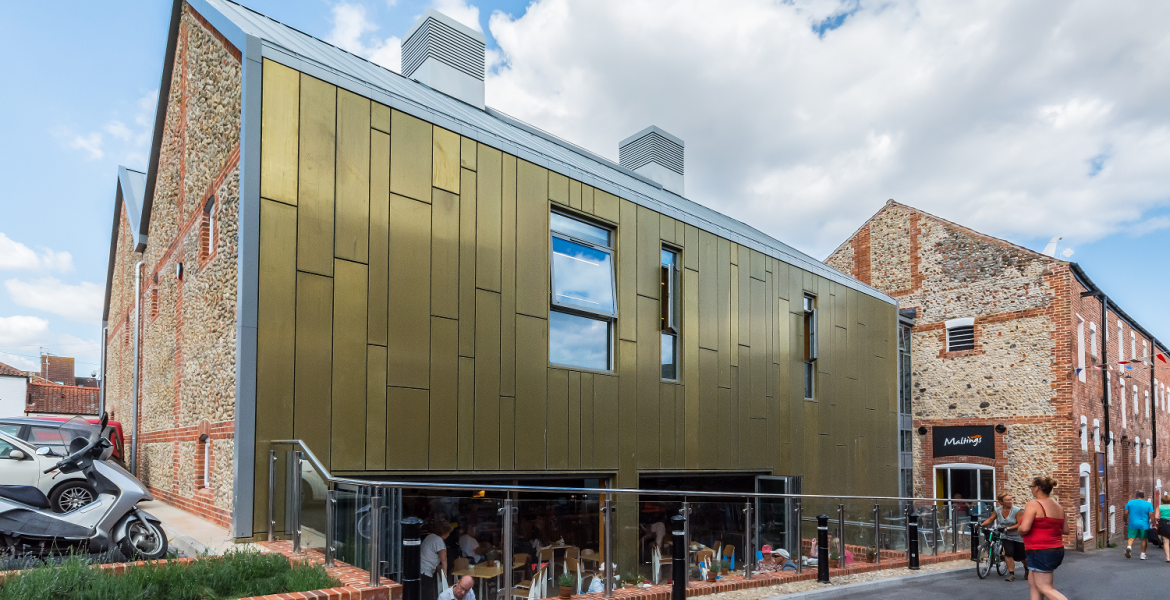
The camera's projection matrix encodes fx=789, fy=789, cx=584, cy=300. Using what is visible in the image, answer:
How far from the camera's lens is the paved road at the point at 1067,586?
10.1 meters

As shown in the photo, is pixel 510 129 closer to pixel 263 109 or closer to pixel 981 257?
pixel 263 109

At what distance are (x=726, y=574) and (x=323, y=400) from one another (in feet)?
17.6

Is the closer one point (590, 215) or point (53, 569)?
point (53, 569)

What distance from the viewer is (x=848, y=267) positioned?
25.9 metres

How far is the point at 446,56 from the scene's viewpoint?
1545 cm

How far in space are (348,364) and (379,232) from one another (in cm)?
167

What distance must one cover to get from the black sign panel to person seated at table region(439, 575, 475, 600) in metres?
19.3

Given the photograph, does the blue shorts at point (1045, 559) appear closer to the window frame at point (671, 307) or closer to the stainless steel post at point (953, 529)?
the window frame at point (671, 307)

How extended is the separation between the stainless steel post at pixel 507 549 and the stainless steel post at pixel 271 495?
257 cm

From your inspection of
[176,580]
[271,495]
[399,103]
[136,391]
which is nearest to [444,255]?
[399,103]

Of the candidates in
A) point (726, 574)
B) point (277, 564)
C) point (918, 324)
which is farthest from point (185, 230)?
point (918, 324)

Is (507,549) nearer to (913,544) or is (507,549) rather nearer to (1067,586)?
(913,544)

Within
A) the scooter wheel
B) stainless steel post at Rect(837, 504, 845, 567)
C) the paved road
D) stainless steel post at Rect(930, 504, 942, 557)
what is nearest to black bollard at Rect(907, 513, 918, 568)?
the paved road

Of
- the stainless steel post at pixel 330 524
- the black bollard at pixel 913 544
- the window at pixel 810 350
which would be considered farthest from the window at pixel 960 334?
the stainless steel post at pixel 330 524
